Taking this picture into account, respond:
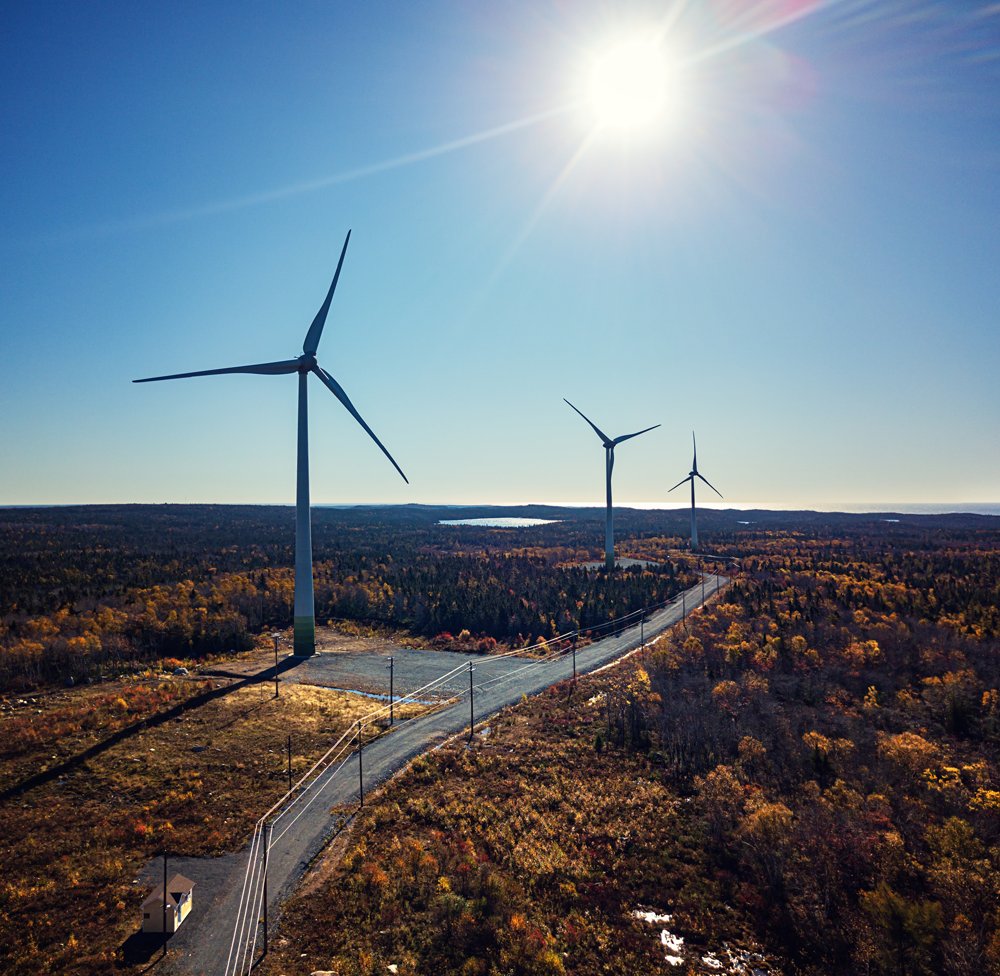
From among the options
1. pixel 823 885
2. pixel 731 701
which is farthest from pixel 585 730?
pixel 823 885

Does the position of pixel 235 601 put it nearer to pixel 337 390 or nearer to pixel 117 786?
pixel 337 390

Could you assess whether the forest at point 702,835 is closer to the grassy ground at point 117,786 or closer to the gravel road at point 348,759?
the gravel road at point 348,759

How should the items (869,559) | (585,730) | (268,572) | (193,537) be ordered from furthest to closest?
(193,537)
(869,559)
(268,572)
(585,730)

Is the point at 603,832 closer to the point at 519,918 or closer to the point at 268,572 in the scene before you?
the point at 519,918

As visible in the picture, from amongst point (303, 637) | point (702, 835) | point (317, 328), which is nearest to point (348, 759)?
point (702, 835)

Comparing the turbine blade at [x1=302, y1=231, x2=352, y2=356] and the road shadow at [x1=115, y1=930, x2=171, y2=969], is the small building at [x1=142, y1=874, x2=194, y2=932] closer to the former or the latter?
the road shadow at [x1=115, y1=930, x2=171, y2=969]

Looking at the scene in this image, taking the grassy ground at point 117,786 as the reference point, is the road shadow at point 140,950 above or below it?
above

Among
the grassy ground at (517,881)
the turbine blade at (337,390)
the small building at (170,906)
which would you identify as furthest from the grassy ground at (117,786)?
the turbine blade at (337,390)
